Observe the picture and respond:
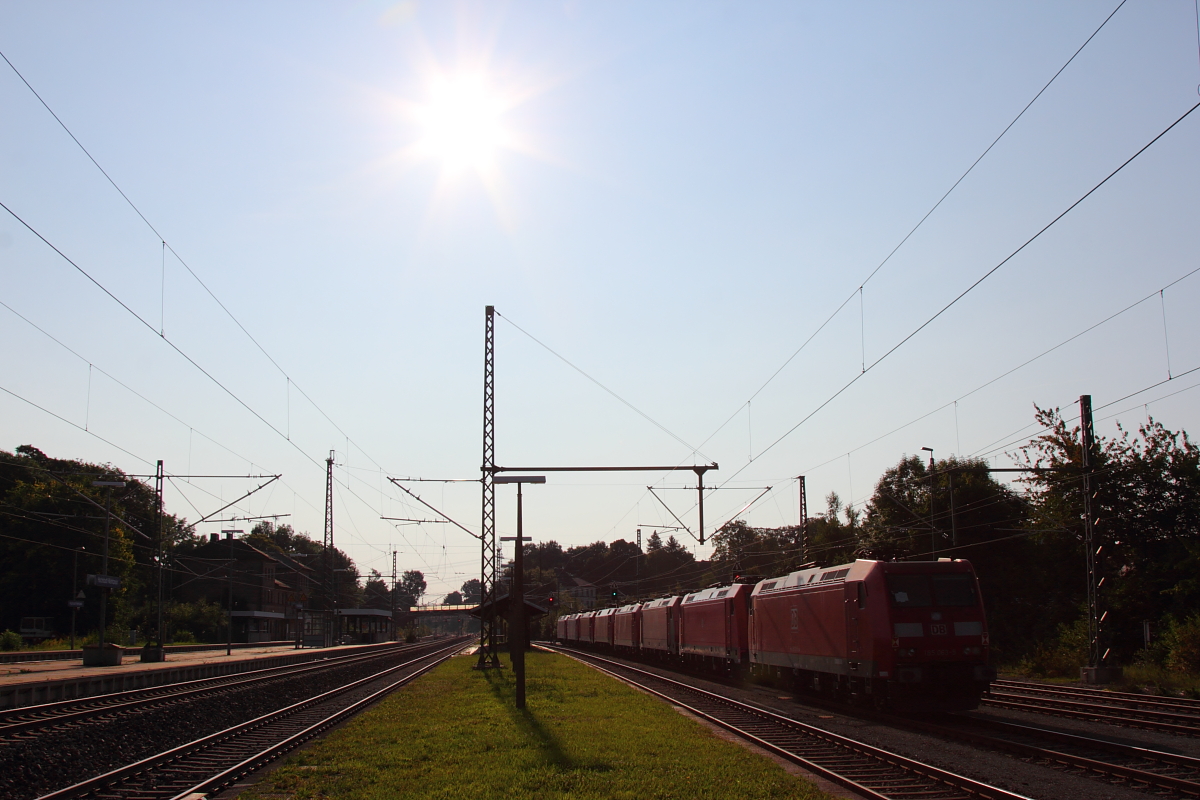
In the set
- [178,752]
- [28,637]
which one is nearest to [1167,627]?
[178,752]

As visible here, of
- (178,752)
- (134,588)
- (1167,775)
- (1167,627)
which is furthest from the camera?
(134,588)

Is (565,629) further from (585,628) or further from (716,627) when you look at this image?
(716,627)

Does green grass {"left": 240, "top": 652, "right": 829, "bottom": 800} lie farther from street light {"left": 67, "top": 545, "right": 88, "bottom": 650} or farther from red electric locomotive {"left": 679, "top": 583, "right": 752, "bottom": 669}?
street light {"left": 67, "top": 545, "right": 88, "bottom": 650}

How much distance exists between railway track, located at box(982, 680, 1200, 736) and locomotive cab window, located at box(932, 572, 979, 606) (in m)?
2.02

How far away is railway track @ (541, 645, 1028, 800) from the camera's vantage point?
11.2m

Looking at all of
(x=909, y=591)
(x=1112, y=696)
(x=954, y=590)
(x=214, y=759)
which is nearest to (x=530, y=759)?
(x=214, y=759)

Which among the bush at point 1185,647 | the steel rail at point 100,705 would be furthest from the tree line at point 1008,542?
the steel rail at point 100,705

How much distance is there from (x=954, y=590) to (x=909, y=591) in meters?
1.16

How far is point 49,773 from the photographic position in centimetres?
1343

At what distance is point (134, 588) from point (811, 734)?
81948 mm

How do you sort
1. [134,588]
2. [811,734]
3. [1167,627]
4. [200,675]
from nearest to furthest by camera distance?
[811,734] → [1167,627] → [200,675] → [134,588]

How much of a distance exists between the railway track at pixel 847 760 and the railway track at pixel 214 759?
26.2 feet

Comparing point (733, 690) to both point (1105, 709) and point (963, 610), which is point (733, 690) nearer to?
point (963, 610)

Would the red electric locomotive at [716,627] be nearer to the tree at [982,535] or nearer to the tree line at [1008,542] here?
the tree line at [1008,542]
